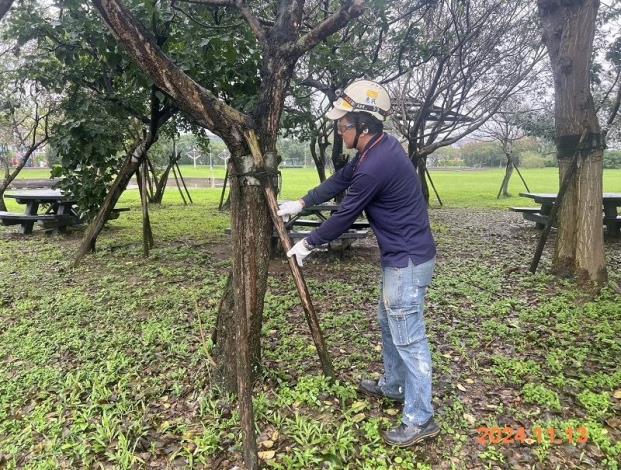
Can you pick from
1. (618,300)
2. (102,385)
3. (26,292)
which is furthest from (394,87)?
(102,385)

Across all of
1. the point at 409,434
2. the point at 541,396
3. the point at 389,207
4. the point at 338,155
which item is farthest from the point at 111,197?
the point at 541,396

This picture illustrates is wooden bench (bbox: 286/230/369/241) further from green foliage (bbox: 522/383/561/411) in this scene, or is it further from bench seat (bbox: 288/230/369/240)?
green foliage (bbox: 522/383/561/411)

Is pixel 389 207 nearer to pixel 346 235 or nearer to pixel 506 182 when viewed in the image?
pixel 346 235

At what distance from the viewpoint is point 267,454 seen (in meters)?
2.72

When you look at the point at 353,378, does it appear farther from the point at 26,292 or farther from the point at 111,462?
the point at 26,292

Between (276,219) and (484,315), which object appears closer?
(276,219)

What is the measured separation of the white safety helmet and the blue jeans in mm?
941

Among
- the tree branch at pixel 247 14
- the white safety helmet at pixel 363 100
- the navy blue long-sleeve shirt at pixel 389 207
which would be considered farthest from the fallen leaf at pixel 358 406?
the tree branch at pixel 247 14

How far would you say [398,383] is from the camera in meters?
3.15

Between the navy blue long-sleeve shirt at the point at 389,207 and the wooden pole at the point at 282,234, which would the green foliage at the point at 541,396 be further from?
the wooden pole at the point at 282,234

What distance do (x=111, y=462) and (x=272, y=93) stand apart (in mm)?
2511

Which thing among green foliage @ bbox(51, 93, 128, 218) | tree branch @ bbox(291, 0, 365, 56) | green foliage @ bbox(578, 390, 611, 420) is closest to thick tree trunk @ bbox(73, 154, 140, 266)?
green foliage @ bbox(51, 93, 128, 218)
